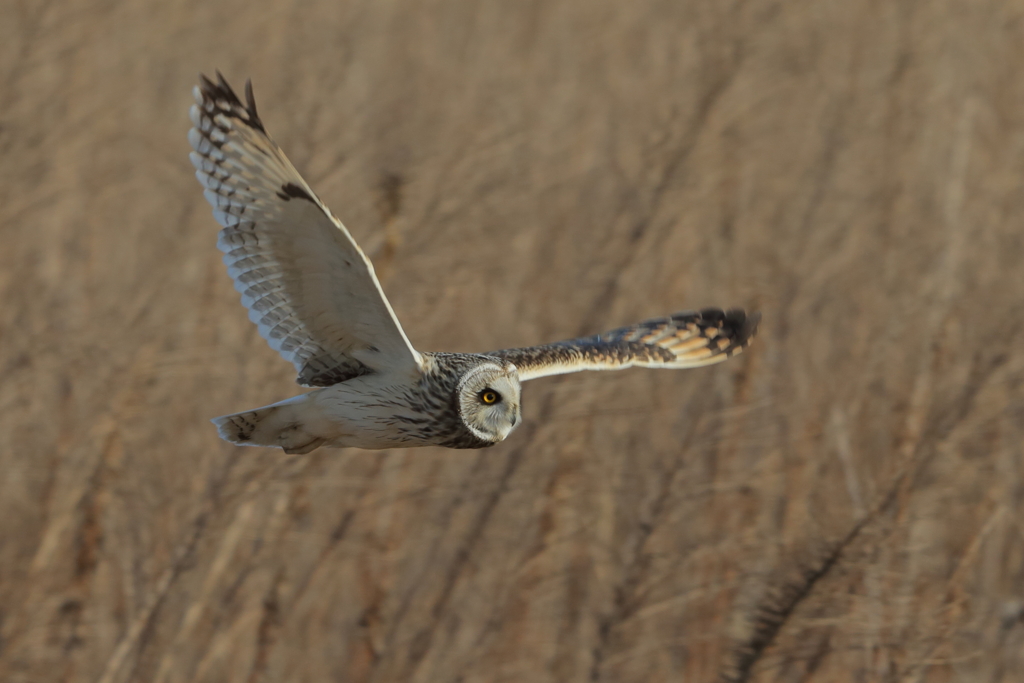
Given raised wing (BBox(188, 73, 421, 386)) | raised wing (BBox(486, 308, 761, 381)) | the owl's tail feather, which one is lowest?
raised wing (BBox(486, 308, 761, 381))

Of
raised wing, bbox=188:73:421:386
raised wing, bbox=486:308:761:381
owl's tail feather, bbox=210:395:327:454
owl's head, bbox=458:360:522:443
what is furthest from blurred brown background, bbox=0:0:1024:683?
owl's head, bbox=458:360:522:443

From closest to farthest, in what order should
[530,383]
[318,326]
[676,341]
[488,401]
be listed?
1. [488,401]
2. [318,326]
3. [676,341]
4. [530,383]

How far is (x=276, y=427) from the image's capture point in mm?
3539

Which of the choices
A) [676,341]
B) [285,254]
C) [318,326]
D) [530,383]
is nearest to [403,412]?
[318,326]

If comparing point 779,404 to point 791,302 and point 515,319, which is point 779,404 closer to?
point 791,302

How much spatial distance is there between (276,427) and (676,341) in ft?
5.57

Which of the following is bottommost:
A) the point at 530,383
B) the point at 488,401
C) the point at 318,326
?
the point at 530,383

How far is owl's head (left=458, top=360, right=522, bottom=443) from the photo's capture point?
127 inches

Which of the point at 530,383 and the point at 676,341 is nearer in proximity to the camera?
the point at 676,341

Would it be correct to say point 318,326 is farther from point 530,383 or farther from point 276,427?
point 530,383

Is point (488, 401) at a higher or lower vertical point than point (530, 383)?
higher

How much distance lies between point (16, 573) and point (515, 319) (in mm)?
2461

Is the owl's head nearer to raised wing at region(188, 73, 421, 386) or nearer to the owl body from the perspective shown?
the owl body

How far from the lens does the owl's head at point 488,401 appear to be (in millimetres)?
3223
